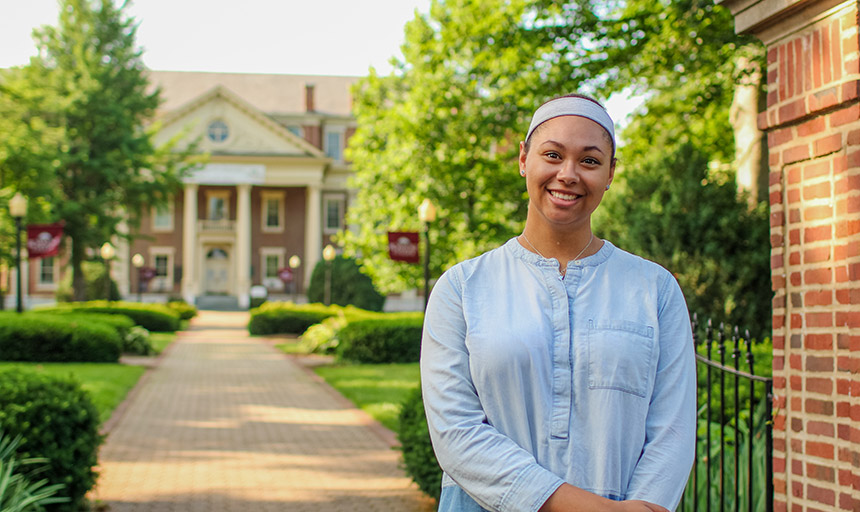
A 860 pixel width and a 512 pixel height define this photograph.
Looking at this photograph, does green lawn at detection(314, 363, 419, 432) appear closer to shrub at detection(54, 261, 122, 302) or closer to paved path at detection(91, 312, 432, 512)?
paved path at detection(91, 312, 432, 512)

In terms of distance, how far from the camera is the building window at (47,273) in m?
48.6

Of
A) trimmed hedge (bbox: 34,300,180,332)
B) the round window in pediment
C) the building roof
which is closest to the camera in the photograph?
trimmed hedge (bbox: 34,300,180,332)

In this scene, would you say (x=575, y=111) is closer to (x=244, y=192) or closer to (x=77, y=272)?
(x=77, y=272)

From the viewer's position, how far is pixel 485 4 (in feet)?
50.5

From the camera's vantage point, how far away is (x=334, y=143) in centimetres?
5344

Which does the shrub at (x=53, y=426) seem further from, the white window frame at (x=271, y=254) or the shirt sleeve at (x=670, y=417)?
the white window frame at (x=271, y=254)

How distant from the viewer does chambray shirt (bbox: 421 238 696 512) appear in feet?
6.30

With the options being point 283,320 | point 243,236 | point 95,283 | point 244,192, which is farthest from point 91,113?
point 243,236

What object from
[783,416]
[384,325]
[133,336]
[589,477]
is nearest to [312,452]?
[783,416]

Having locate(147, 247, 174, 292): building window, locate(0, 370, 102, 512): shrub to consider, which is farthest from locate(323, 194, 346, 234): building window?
locate(0, 370, 102, 512): shrub

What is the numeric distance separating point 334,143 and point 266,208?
612cm

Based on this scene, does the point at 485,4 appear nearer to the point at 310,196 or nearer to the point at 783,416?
the point at 783,416

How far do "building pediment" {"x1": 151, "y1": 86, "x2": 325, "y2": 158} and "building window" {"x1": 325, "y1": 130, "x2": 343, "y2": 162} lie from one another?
3946 mm

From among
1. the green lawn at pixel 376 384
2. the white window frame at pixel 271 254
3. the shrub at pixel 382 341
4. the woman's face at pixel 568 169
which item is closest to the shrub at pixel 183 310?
the white window frame at pixel 271 254
